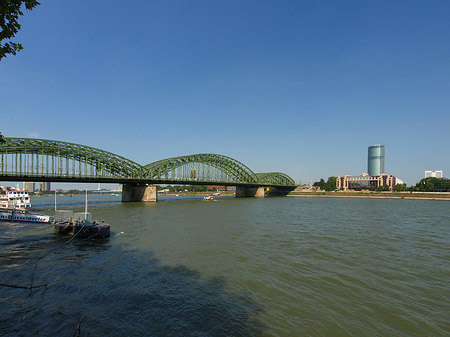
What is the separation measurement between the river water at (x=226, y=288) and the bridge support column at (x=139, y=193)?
65.7 metres

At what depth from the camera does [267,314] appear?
1025 centimetres

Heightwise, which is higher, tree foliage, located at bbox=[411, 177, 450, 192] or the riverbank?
tree foliage, located at bbox=[411, 177, 450, 192]

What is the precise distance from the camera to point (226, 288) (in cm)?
1270

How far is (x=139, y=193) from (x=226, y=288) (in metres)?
83.4

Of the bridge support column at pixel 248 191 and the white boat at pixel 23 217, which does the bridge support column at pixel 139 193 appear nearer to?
the white boat at pixel 23 217

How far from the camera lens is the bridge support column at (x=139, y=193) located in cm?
8777

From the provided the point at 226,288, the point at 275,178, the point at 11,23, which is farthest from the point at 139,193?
the point at 275,178

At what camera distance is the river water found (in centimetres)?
944

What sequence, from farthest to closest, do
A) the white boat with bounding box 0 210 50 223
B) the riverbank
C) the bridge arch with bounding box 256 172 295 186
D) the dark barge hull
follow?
the bridge arch with bounding box 256 172 295 186 < the riverbank < the white boat with bounding box 0 210 50 223 < the dark barge hull

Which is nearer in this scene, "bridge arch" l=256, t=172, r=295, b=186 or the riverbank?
the riverbank

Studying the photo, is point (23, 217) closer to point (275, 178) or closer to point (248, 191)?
point (248, 191)

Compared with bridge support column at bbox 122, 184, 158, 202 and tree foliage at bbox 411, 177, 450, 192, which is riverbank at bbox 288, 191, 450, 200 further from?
bridge support column at bbox 122, 184, 158, 202

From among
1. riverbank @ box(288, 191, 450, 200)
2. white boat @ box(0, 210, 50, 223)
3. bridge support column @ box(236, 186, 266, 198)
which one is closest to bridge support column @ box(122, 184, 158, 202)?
white boat @ box(0, 210, 50, 223)

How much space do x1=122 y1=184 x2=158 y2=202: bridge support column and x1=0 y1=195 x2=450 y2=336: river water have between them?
2587 inches
